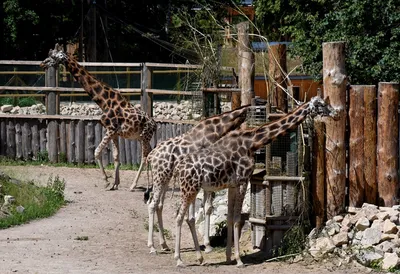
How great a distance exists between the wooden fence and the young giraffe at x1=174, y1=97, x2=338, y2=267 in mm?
8037

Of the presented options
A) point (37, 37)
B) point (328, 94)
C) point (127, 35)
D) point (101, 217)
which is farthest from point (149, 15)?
point (328, 94)

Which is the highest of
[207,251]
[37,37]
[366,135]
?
[37,37]

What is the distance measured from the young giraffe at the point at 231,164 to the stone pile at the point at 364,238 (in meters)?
1.02

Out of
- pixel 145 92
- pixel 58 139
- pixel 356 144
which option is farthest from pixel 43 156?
pixel 356 144

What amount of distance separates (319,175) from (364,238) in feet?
3.47

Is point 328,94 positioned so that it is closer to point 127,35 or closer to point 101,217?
point 101,217

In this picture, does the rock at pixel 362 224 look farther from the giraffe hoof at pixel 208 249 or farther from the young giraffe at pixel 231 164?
the giraffe hoof at pixel 208 249

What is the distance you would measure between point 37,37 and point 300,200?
26.4 metres

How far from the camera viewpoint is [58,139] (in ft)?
65.7

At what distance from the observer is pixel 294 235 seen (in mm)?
11430

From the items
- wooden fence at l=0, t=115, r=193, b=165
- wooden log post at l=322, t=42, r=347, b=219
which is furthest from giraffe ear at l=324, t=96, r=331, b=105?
wooden fence at l=0, t=115, r=193, b=165

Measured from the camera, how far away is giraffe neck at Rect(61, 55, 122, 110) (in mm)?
16812

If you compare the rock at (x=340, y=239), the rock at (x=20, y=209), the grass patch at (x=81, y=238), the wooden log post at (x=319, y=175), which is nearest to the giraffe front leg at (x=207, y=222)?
the wooden log post at (x=319, y=175)

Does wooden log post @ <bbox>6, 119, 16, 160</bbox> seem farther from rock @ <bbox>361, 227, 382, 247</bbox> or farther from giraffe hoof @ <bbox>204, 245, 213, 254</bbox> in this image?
rock @ <bbox>361, 227, 382, 247</bbox>
